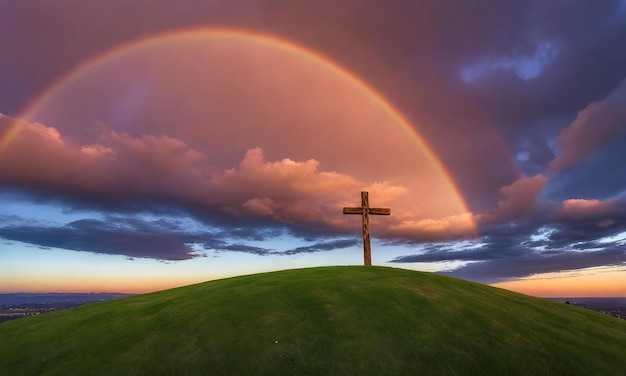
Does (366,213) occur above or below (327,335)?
above

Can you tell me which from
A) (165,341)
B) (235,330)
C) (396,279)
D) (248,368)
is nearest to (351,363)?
(248,368)

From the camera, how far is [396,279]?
2870 cm

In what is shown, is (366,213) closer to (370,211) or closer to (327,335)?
(370,211)

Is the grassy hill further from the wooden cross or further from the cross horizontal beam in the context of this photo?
the cross horizontal beam

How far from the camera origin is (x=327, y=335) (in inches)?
765

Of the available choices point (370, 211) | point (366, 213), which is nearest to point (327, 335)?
point (366, 213)

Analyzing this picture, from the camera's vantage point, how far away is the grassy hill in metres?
17.8

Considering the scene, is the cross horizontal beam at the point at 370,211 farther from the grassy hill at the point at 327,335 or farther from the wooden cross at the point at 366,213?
the grassy hill at the point at 327,335

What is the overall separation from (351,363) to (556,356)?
10.1m

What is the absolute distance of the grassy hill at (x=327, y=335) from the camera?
1780 centimetres

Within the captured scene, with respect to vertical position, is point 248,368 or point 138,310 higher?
point 138,310

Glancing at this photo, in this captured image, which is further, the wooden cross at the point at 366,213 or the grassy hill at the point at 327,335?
the wooden cross at the point at 366,213

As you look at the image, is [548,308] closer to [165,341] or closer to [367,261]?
[367,261]

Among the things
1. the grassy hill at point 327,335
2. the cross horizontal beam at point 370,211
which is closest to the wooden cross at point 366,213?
the cross horizontal beam at point 370,211
